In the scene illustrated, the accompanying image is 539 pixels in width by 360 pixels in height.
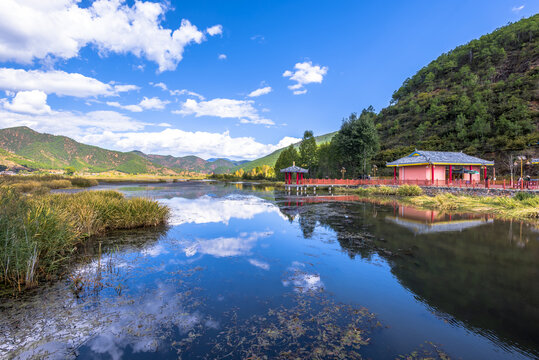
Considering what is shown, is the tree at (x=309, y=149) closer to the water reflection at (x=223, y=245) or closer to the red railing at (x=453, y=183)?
the red railing at (x=453, y=183)

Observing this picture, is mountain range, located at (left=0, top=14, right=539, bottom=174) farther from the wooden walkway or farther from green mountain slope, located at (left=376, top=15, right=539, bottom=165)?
the wooden walkway

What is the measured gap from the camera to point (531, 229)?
10.3 meters

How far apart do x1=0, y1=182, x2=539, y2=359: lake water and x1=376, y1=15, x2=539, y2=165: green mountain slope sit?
129 ft

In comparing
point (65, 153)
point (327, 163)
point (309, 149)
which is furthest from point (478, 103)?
point (65, 153)

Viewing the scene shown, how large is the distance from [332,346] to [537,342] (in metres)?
2.94

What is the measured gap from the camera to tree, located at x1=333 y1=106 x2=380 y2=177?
39.1 meters

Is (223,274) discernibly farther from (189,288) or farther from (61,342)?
(61,342)

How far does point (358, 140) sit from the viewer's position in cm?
3881

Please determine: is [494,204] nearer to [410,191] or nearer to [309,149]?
[410,191]

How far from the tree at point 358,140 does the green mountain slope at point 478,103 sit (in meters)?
11.0

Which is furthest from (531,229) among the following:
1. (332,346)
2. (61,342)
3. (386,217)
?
(61,342)

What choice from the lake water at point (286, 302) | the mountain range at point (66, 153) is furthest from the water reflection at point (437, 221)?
the mountain range at point (66, 153)

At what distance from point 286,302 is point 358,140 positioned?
1507 inches

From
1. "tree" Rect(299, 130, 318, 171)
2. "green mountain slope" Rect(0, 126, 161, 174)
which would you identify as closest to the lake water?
"tree" Rect(299, 130, 318, 171)
